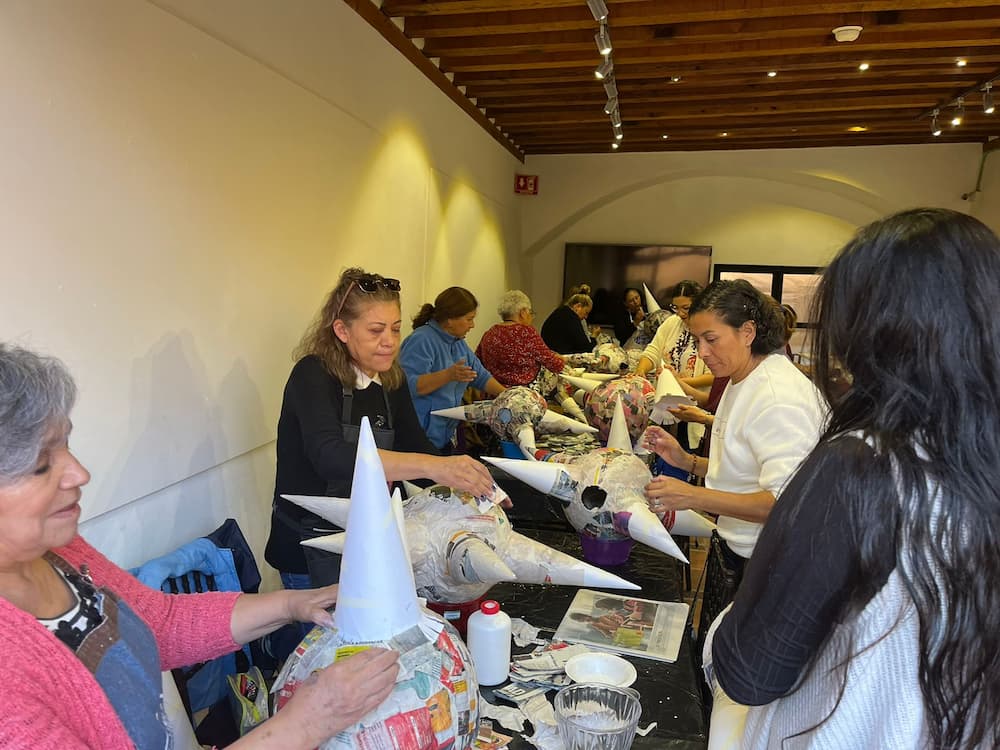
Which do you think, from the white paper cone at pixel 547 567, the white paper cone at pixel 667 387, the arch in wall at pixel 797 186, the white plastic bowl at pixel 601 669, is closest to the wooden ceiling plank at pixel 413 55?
the arch in wall at pixel 797 186

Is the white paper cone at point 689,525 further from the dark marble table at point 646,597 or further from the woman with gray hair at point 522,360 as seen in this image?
the woman with gray hair at point 522,360

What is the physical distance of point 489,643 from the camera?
1.30 m

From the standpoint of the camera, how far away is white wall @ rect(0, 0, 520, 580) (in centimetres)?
149

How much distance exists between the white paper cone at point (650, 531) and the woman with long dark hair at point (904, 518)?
29.3 inches

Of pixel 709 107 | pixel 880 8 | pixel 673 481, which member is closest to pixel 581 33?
pixel 880 8

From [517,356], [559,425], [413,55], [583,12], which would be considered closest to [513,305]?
[517,356]

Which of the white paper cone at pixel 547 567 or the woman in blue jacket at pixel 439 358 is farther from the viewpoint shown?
the woman in blue jacket at pixel 439 358

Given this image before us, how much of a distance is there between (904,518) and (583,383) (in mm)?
2476

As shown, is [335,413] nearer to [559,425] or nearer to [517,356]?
[559,425]

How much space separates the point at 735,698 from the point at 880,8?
3.76 meters

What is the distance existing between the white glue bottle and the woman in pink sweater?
409 mm

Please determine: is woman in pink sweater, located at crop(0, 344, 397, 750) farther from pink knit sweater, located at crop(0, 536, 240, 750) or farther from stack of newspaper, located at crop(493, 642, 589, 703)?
stack of newspaper, located at crop(493, 642, 589, 703)

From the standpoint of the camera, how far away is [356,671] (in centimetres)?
88

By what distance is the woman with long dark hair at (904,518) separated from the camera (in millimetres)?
760
